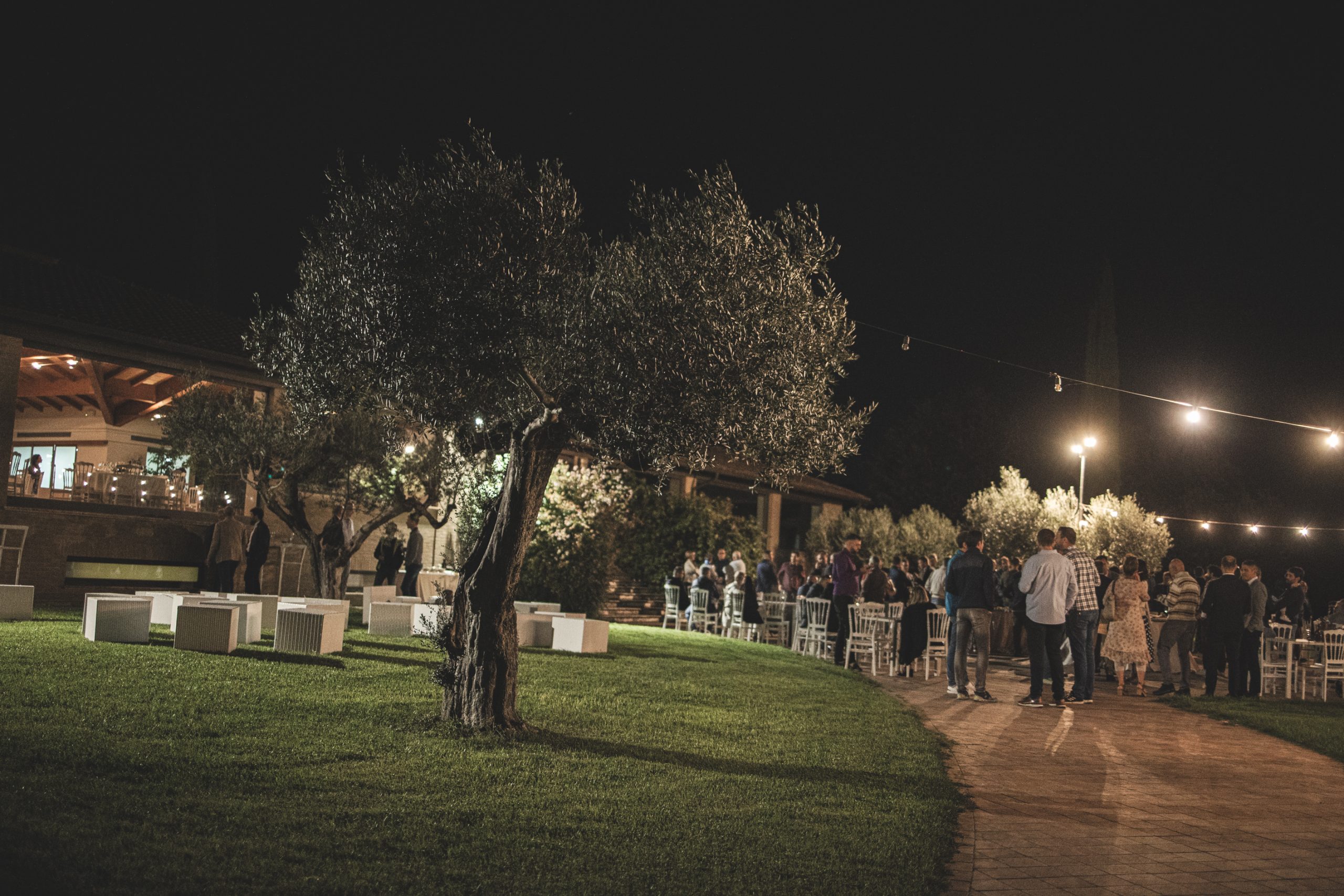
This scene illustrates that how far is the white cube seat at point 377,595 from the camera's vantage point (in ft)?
48.1

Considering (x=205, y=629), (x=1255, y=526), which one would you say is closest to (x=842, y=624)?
(x=205, y=629)

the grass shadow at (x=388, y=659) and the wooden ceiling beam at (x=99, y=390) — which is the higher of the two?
the wooden ceiling beam at (x=99, y=390)

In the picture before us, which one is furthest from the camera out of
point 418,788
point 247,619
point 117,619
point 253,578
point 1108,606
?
point 253,578

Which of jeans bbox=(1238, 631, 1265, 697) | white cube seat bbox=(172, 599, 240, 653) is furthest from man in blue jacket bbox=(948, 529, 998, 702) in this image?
white cube seat bbox=(172, 599, 240, 653)

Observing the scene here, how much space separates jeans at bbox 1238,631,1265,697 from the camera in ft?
45.0

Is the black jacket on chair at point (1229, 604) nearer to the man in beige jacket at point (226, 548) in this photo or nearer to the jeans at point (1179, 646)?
the jeans at point (1179, 646)

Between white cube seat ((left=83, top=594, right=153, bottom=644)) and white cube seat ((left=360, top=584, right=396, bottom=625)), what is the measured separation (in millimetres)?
3703

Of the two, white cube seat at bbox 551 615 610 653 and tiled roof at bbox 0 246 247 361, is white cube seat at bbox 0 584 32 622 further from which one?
white cube seat at bbox 551 615 610 653

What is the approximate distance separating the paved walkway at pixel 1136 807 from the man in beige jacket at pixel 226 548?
415 inches

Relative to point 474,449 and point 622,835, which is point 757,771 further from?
point 474,449

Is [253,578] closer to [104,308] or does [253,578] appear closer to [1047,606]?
[104,308]

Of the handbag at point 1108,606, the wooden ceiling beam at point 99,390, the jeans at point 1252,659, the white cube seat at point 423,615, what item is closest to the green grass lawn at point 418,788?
the white cube seat at point 423,615

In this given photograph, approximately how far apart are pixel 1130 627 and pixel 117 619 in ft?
40.5

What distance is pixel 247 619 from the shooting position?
37.5 ft
